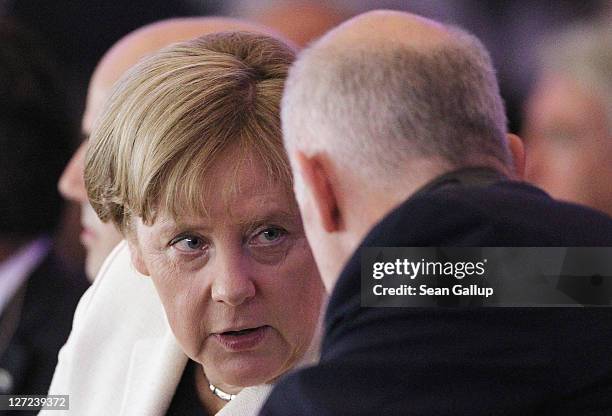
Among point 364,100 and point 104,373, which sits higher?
point 364,100

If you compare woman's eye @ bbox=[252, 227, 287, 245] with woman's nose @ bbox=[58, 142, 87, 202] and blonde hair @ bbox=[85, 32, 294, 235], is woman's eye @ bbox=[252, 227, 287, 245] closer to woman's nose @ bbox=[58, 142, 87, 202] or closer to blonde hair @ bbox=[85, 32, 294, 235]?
blonde hair @ bbox=[85, 32, 294, 235]

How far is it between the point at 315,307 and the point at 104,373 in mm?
468

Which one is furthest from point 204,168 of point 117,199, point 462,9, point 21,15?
point 21,15

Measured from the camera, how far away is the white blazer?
1.68 m

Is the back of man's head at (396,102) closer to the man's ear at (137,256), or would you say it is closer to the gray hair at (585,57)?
the man's ear at (137,256)

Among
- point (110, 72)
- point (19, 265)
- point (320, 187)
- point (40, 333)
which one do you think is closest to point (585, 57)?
point (110, 72)

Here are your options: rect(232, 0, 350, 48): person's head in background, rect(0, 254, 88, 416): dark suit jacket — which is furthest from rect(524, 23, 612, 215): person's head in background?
rect(0, 254, 88, 416): dark suit jacket

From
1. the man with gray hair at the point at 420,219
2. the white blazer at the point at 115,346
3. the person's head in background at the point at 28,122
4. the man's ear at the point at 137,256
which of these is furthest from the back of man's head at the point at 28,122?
the man with gray hair at the point at 420,219

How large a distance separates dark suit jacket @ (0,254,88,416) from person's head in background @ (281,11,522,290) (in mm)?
1095

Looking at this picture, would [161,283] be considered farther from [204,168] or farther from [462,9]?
[462,9]

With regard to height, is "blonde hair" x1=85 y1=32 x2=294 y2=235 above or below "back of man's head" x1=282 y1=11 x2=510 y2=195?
below

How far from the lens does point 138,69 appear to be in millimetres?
1509

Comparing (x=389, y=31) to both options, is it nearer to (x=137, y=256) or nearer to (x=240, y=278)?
(x=240, y=278)

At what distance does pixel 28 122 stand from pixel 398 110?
5.37 ft
